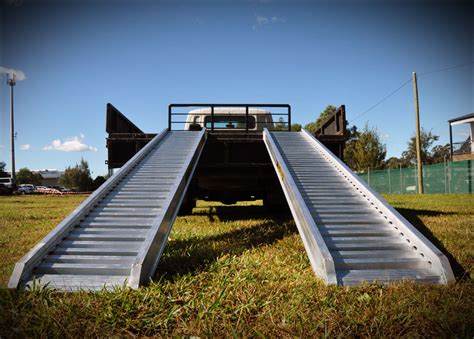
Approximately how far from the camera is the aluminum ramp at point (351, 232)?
3.42 meters

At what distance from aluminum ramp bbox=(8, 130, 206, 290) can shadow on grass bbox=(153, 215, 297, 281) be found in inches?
10.4

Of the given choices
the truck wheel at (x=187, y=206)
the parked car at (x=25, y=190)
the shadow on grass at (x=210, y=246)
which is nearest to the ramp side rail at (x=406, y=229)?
the shadow on grass at (x=210, y=246)

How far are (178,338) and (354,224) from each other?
319cm

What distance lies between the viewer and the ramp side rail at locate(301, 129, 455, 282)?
3.42 m

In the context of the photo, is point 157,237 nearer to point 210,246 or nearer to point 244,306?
point 210,246

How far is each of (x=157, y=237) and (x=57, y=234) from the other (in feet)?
4.21

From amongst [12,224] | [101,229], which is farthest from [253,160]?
[12,224]

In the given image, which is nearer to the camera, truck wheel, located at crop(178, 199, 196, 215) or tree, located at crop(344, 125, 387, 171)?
truck wheel, located at crop(178, 199, 196, 215)

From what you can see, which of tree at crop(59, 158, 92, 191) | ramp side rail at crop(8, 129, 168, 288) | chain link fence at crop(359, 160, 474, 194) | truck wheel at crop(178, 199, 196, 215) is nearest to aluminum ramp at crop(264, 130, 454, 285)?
ramp side rail at crop(8, 129, 168, 288)

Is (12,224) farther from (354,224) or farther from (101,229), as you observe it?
(354,224)

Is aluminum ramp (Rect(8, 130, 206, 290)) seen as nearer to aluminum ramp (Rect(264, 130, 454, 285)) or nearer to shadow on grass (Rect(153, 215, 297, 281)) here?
shadow on grass (Rect(153, 215, 297, 281))

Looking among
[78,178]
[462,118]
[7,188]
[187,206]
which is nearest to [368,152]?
[462,118]

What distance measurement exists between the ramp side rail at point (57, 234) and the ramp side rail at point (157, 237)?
115cm

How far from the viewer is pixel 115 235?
4.05m
